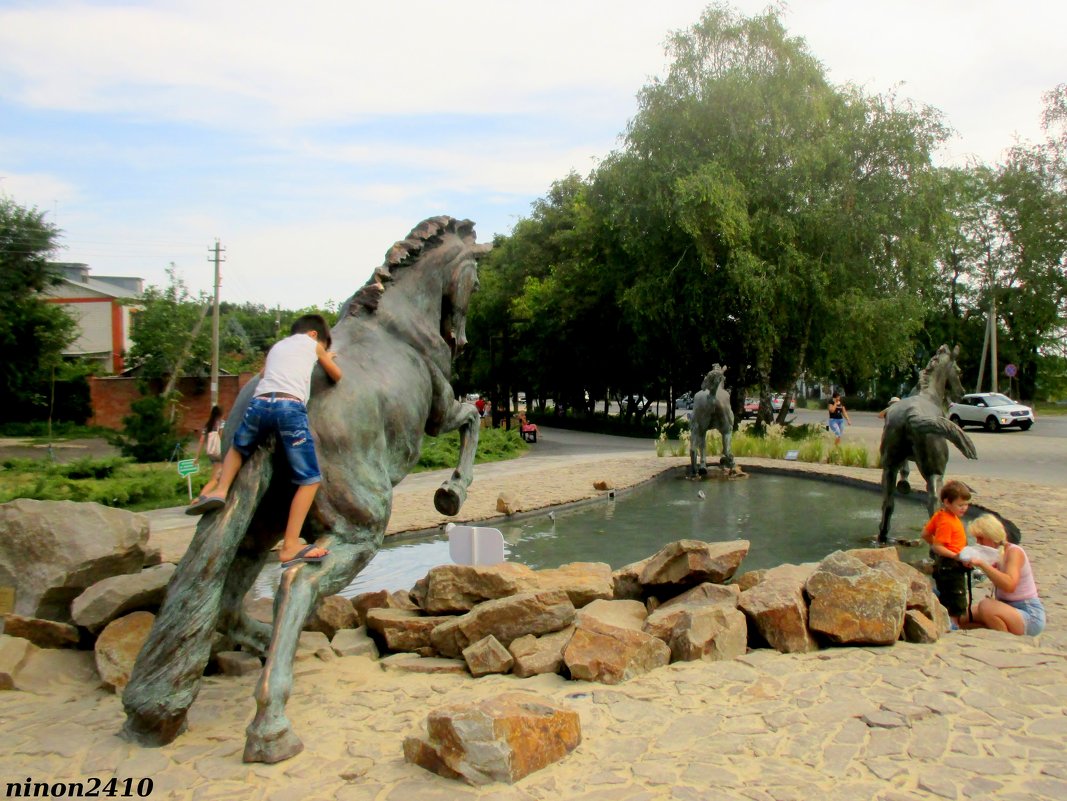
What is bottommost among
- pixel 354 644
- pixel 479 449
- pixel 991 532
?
pixel 479 449

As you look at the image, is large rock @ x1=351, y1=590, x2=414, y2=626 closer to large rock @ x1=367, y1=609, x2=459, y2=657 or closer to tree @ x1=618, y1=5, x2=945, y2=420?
large rock @ x1=367, y1=609, x2=459, y2=657

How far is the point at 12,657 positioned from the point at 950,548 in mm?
6158

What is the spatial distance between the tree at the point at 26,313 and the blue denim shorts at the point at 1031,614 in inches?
1315

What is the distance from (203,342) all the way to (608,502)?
28.1 metres

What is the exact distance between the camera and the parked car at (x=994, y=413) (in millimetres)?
31406

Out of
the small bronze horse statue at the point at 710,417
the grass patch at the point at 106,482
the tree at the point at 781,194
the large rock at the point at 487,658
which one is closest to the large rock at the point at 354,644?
the large rock at the point at 487,658

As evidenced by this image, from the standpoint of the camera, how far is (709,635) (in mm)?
5098

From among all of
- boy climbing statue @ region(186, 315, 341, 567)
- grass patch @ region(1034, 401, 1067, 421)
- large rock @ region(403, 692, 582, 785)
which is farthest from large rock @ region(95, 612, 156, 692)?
grass patch @ region(1034, 401, 1067, 421)

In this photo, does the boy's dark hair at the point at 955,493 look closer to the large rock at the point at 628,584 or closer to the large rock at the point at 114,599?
the large rock at the point at 628,584

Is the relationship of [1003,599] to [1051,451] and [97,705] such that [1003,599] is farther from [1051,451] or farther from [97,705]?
[1051,451]

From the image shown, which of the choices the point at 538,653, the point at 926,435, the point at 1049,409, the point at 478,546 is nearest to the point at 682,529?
the point at 926,435

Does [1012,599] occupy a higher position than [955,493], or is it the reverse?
[955,493]

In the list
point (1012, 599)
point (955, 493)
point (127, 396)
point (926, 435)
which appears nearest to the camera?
point (1012, 599)

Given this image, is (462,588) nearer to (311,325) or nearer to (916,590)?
(311,325)
